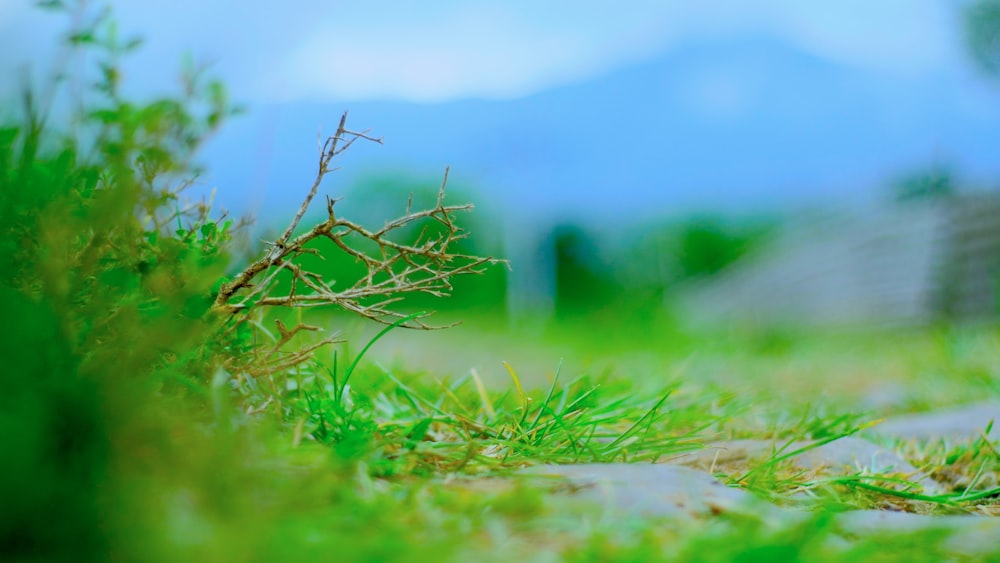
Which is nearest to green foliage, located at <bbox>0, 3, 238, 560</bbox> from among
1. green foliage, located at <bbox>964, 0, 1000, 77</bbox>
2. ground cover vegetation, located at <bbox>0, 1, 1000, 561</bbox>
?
ground cover vegetation, located at <bbox>0, 1, 1000, 561</bbox>

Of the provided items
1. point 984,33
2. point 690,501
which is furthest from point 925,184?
point 690,501

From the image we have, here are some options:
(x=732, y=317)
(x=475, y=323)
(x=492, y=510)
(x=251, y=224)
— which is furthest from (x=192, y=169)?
(x=732, y=317)

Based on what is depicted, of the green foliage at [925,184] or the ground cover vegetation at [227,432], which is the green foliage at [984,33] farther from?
the ground cover vegetation at [227,432]

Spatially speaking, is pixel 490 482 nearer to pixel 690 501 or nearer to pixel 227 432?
pixel 690 501

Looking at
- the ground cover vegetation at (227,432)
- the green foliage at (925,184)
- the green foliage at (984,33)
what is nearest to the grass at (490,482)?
the ground cover vegetation at (227,432)

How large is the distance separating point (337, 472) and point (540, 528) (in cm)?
31

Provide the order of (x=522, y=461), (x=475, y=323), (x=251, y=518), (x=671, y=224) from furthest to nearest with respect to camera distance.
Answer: (x=671, y=224), (x=475, y=323), (x=522, y=461), (x=251, y=518)

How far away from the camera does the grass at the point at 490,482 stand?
947 mm

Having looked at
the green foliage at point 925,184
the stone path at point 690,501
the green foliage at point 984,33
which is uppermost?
the green foliage at point 984,33

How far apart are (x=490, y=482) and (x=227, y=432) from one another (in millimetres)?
415

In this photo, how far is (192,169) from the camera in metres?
1.68

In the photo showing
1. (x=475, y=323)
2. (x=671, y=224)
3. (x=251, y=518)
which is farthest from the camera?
(x=671, y=224)

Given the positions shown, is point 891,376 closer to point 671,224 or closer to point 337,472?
point 337,472

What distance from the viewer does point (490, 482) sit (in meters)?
1.30
